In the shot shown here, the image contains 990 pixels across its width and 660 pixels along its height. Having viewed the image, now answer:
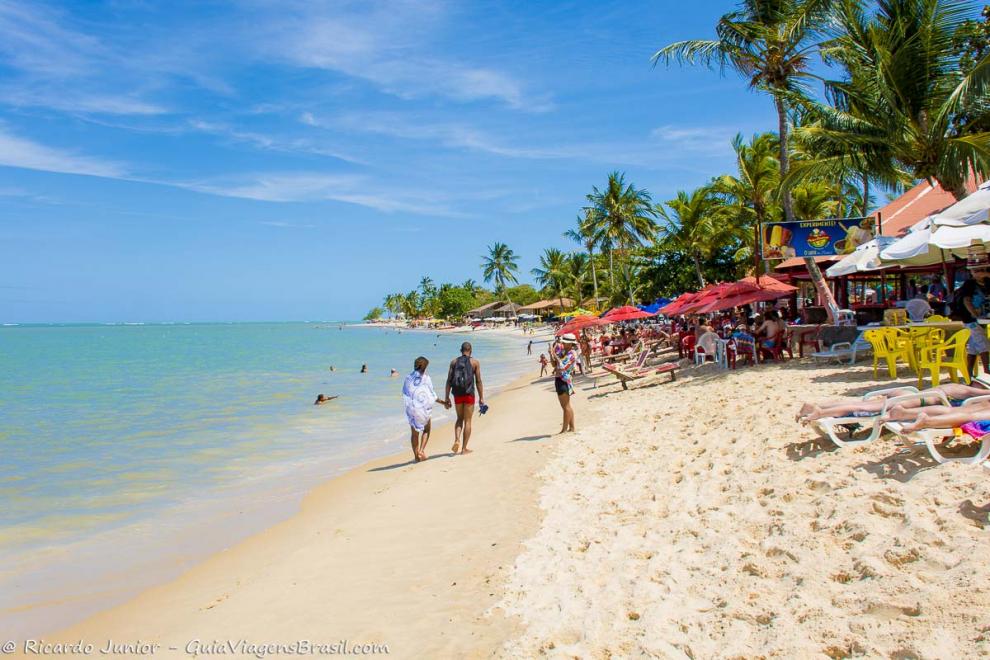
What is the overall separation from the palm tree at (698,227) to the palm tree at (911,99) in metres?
15.6

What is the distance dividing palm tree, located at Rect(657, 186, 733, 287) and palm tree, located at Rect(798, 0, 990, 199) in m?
15.6

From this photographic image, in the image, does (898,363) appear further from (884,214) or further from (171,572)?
(884,214)

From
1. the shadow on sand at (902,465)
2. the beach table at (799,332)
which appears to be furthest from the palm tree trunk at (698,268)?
the shadow on sand at (902,465)

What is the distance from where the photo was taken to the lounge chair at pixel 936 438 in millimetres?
3971

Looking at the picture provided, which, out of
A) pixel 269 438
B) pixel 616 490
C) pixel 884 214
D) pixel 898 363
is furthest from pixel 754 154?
pixel 616 490

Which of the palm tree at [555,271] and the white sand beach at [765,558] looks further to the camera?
the palm tree at [555,271]

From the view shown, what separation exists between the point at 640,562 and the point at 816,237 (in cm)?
1036

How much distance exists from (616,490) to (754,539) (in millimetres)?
1871

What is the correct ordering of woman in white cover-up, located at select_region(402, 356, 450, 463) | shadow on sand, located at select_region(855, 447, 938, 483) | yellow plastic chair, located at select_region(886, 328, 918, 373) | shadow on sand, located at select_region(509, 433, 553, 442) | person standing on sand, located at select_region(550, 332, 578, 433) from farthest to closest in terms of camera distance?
shadow on sand, located at select_region(509, 433, 553, 442) < person standing on sand, located at select_region(550, 332, 578, 433) < woman in white cover-up, located at select_region(402, 356, 450, 463) < yellow plastic chair, located at select_region(886, 328, 918, 373) < shadow on sand, located at select_region(855, 447, 938, 483)

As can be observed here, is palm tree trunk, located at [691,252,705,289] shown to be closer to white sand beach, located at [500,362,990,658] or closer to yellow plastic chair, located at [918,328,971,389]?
yellow plastic chair, located at [918,328,971,389]

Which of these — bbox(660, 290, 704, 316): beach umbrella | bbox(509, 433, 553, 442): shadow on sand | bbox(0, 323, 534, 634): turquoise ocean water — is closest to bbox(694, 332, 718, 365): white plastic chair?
bbox(660, 290, 704, 316): beach umbrella

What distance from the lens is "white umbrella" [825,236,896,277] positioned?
934cm

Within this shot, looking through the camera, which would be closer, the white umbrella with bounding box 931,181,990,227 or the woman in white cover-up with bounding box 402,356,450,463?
the white umbrella with bounding box 931,181,990,227

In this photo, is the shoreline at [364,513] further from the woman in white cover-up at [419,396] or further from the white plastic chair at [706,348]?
the white plastic chair at [706,348]
